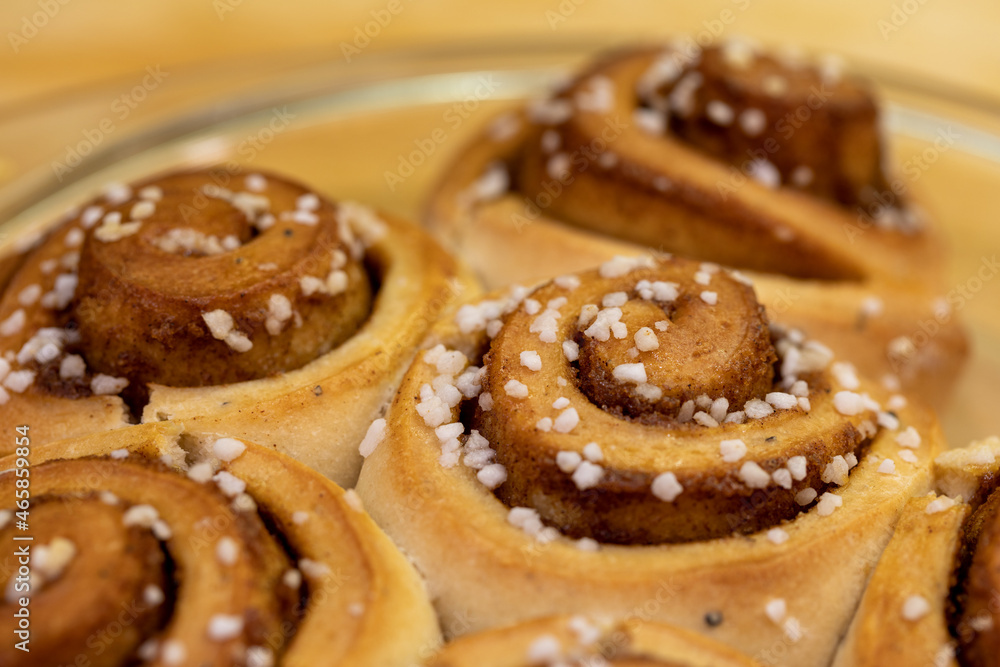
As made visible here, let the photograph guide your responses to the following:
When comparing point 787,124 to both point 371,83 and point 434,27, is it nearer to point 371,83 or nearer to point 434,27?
point 371,83

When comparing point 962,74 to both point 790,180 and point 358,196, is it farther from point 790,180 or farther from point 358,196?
point 358,196

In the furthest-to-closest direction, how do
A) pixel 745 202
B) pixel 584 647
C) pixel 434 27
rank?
pixel 434 27
pixel 745 202
pixel 584 647

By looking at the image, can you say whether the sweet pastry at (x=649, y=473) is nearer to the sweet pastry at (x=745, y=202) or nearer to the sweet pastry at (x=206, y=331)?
the sweet pastry at (x=206, y=331)

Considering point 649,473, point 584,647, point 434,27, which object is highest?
point 649,473

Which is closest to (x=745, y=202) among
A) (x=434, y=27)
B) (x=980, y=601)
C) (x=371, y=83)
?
(x=980, y=601)

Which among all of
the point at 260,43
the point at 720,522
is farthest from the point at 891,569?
the point at 260,43

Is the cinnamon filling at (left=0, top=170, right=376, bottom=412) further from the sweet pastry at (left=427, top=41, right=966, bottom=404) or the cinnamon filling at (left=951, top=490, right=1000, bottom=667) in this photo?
the cinnamon filling at (left=951, top=490, right=1000, bottom=667)

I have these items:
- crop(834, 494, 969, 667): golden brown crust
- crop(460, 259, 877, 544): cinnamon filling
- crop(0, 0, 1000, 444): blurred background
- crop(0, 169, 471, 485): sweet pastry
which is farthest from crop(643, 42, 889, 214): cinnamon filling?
crop(834, 494, 969, 667): golden brown crust
